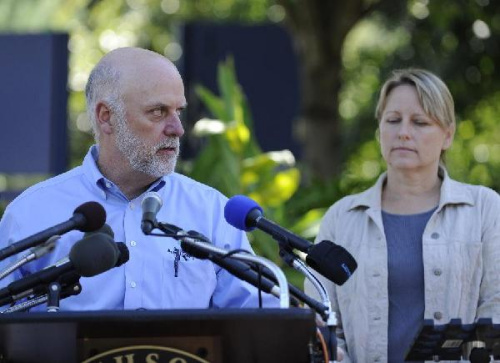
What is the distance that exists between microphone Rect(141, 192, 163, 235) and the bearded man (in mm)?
580

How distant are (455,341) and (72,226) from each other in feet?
4.76

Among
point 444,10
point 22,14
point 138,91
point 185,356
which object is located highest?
point 22,14

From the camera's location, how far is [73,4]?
608 inches

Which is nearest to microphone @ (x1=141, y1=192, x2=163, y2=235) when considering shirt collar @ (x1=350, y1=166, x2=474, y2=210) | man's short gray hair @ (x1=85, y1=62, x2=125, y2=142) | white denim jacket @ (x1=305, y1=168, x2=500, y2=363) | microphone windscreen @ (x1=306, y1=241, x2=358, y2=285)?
microphone windscreen @ (x1=306, y1=241, x2=358, y2=285)

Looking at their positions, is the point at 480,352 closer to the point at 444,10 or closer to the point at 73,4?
the point at 444,10

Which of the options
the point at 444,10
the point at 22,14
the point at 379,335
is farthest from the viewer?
the point at 22,14

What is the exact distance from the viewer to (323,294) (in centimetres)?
439

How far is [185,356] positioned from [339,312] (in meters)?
2.08

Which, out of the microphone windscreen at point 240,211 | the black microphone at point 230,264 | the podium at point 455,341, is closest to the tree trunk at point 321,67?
the podium at point 455,341

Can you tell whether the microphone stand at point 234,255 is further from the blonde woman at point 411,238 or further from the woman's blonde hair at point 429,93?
the woman's blonde hair at point 429,93

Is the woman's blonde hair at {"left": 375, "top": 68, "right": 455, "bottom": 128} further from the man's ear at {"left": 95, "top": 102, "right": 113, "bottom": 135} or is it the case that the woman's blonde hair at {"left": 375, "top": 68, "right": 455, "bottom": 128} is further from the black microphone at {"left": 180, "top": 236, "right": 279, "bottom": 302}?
the black microphone at {"left": 180, "top": 236, "right": 279, "bottom": 302}

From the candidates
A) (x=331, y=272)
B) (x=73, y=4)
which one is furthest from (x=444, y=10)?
(x=331, y=272)

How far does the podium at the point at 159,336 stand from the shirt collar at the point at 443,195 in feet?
7.08

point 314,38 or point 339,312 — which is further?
point 314,38
